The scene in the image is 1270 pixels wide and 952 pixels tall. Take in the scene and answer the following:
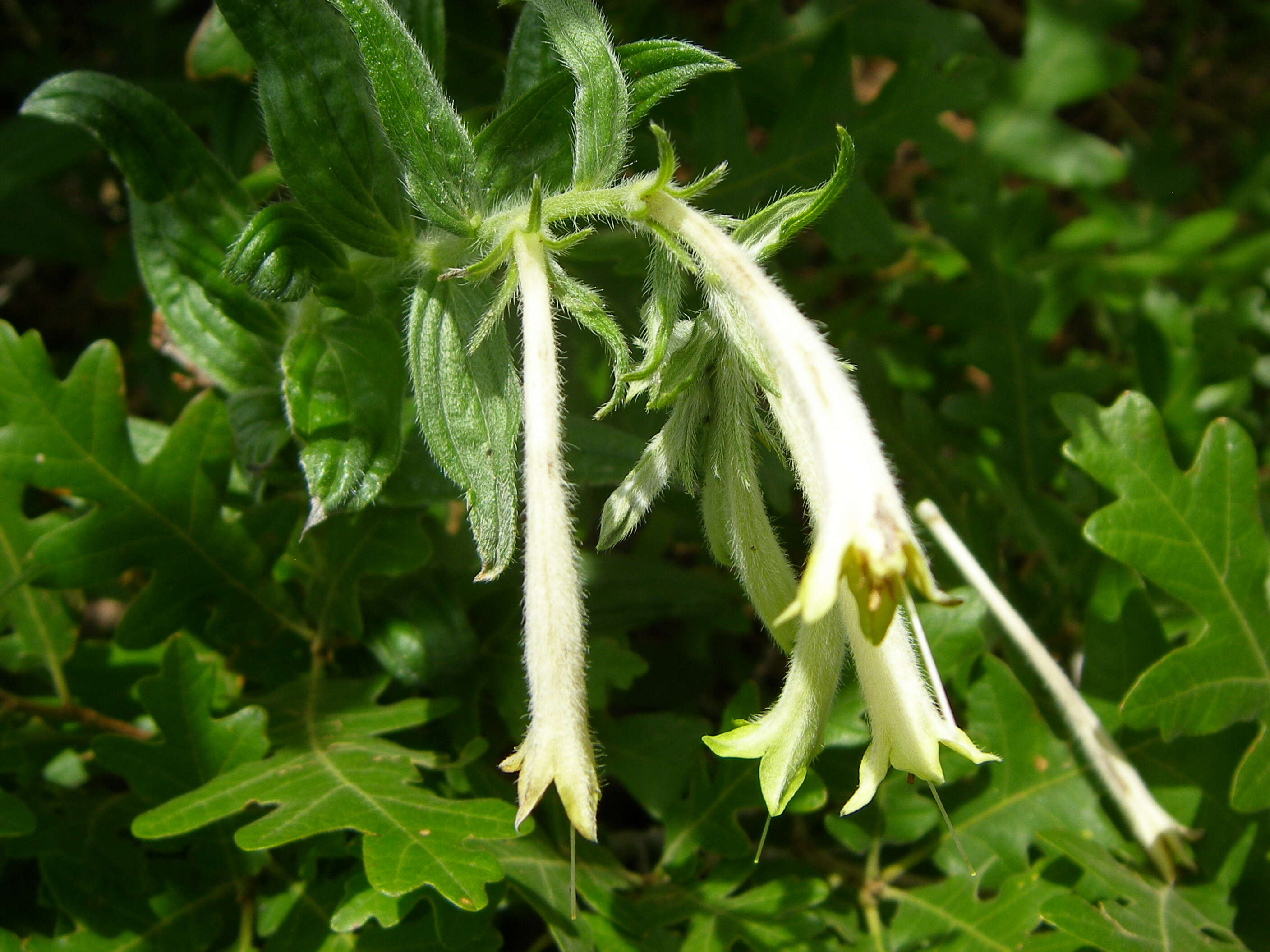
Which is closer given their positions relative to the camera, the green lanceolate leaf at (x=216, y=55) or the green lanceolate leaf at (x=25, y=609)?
the green lanceolate leaf at (x=25, y=609)

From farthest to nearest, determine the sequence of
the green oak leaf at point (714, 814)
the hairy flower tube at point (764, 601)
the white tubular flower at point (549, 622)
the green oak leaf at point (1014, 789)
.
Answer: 1. the green oak leaf at point (1014, 789)
2. the green oak leaf at point (714, 814)
3. the hairy flower tube at point (764, 601)
4. the white tubular flower at point (549, 622)

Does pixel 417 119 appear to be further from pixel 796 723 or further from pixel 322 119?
pixel 796 723

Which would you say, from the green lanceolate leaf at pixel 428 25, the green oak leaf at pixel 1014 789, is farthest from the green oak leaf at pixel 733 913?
the green lanceolate leaf at pixel 428 25

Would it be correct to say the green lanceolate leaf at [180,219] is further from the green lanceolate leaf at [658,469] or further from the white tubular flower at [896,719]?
the white tubular flower at [896,719]

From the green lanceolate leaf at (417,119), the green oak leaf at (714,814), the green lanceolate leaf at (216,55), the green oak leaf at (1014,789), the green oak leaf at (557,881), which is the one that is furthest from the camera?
the green lanceolate leaf at (216,55)

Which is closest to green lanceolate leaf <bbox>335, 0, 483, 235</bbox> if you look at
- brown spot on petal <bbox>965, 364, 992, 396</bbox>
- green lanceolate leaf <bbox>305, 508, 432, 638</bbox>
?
green lanceolate leaf <bbox>305, 508, 432, 638</bbox>

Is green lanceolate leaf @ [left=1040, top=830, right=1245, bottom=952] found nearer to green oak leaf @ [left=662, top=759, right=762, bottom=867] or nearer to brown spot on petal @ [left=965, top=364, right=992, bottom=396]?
green oak leaf @ [left=662, top=759, right=762, bottom=867]

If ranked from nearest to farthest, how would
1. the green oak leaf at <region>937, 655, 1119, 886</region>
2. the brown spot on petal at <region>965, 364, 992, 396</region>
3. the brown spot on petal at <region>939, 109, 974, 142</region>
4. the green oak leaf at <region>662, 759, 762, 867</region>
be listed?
the green oak leaf at <region>662, 759, 762, 867</region>
the green oak leaf at <region>937, 655, 1119, 886</region>
the brown spot on petal at <region>965, 364, 992, 396</region>
the brown spot on petal at <region>939, 109, 974, 142</region>

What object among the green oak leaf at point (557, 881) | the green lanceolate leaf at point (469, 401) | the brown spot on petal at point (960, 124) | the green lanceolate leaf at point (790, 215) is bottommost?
the green oak leaf at point (557, 881)
